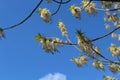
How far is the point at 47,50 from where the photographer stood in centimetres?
895

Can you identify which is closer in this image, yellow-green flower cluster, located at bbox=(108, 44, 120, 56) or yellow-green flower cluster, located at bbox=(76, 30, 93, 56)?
yellow-green flower cluster, located at bbox=(76, 30, 93, 56)

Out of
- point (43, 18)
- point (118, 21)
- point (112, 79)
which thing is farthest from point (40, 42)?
point (112, 79)

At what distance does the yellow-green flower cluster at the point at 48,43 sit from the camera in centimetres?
870

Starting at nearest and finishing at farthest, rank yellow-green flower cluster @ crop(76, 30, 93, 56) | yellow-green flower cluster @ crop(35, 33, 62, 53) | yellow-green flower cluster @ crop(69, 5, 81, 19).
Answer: yellow-green flower cluster @ crop(76, 30, 93, 56), yellow-green flower cluster @ crop(35, 33, 62, 53), yellow-green flower cluster @ crop(69, 5, 81, 19)

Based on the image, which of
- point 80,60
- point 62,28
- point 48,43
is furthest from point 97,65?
point 48,43

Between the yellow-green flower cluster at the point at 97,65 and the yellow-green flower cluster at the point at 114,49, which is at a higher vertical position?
the yellow-green flower cluster at the point at 114,49

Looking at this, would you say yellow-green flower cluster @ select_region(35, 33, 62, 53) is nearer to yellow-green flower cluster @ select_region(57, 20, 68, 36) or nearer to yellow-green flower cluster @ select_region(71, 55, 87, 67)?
yellow-green flower cluster @ select_region(57, 20, 68, 36)

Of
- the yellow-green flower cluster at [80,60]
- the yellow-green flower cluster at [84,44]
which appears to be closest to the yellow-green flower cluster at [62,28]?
the yellow-green flower cluster at [80,60]

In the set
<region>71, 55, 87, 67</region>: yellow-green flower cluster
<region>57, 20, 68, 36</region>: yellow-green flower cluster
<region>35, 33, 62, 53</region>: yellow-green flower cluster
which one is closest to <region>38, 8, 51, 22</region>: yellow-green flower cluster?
<region>35, 33, 62, 53</region>: yellow-green flower cluster

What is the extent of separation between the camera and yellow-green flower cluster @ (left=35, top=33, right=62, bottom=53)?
28.6 feet

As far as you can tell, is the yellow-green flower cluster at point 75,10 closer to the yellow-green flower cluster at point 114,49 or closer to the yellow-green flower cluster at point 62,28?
the yellow-green flower cluster at point 62,28

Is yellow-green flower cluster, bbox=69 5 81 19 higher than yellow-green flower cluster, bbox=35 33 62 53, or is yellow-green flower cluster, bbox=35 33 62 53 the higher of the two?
yellow-green flower cluster, bbox=69 5 81 19

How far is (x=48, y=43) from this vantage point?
960 centimetres

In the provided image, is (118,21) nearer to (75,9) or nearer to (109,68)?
(109,68)
